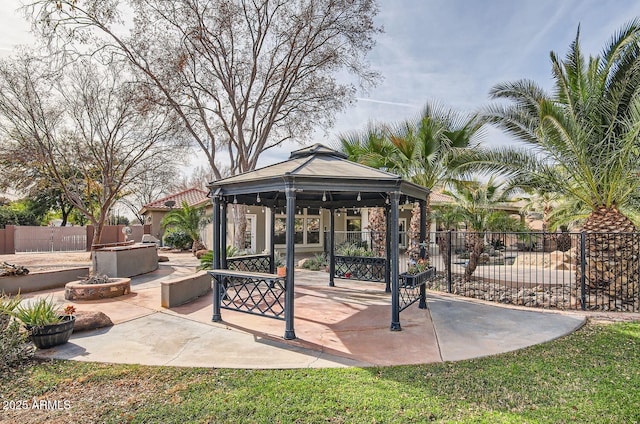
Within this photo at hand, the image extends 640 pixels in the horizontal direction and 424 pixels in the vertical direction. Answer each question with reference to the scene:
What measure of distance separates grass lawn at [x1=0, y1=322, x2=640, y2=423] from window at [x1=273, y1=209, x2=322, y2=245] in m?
15.2

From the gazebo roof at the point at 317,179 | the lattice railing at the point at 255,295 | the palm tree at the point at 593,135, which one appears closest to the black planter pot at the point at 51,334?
the lattice railing at the point at 255,295

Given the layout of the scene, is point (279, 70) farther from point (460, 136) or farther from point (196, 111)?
point (460, 136)

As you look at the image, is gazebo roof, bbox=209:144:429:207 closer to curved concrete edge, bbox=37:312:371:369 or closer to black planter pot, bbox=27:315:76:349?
curved concrete edge, bbox=37:312:371:369

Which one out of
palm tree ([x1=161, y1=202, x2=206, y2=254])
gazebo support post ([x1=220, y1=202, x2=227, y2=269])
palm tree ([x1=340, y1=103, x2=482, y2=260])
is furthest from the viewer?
palm tree ([x1=161, y1=202, x2=206, y2=254])

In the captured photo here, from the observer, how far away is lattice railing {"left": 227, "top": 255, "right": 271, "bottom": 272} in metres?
8.57

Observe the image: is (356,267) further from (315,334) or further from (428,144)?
(428,144)

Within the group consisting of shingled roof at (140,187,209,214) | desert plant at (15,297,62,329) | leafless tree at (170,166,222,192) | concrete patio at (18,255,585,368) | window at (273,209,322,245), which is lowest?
concrete patio at (18,255,585,368)

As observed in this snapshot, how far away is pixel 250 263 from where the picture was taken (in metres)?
9.12

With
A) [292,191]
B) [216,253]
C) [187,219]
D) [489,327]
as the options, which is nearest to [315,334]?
[292,191]

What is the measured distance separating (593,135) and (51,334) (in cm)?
1155

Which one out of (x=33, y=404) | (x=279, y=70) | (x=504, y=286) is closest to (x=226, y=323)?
(x=33, y=404)

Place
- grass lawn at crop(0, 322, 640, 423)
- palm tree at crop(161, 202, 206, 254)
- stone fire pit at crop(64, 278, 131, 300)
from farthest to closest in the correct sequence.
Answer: palm tree at crop(161, 202, 206, 254), stone fire pit at crop(64, 278, 131, 300), grass lawn at crop(0, 322, 640, 423)

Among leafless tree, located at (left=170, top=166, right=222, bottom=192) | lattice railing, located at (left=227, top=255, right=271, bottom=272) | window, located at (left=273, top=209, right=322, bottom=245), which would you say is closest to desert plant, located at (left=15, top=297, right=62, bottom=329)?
lattice railing, located at (left=227, top=255, right=271, bottom=272)

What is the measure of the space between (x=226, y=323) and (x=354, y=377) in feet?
10.2
